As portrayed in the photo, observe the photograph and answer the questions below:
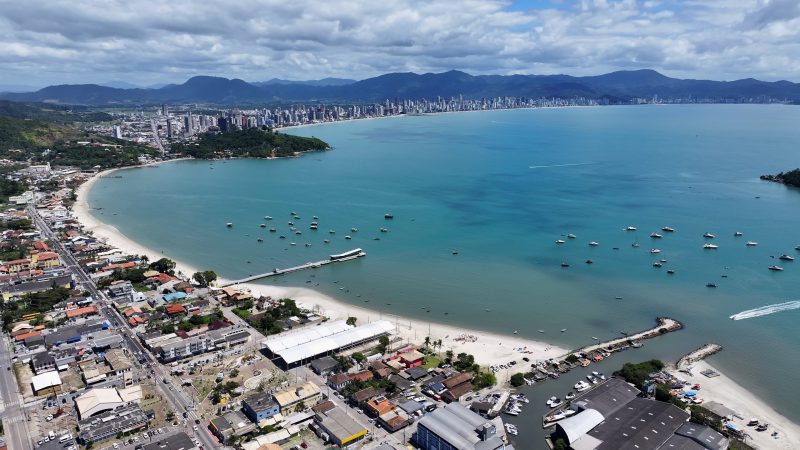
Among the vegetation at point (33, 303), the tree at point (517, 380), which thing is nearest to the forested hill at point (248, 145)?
the vegetation at point (33, 303)

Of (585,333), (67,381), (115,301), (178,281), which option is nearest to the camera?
(67,381)

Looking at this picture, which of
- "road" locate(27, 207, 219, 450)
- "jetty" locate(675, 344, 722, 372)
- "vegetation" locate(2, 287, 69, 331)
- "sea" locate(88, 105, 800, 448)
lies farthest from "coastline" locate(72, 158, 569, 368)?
"vegetation" locate(2, 287, 69, 331)

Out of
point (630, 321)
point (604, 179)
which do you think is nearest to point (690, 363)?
point (630, 321)

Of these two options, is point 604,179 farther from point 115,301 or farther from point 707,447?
point 115,301

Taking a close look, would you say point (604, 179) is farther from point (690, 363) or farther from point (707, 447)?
point (707, 447)

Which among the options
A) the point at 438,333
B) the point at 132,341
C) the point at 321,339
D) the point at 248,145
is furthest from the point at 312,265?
the point at 248,145

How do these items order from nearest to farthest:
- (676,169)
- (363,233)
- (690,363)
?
(690,363)
(363,233)
(676,169)

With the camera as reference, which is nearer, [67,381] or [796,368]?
[67,381]
